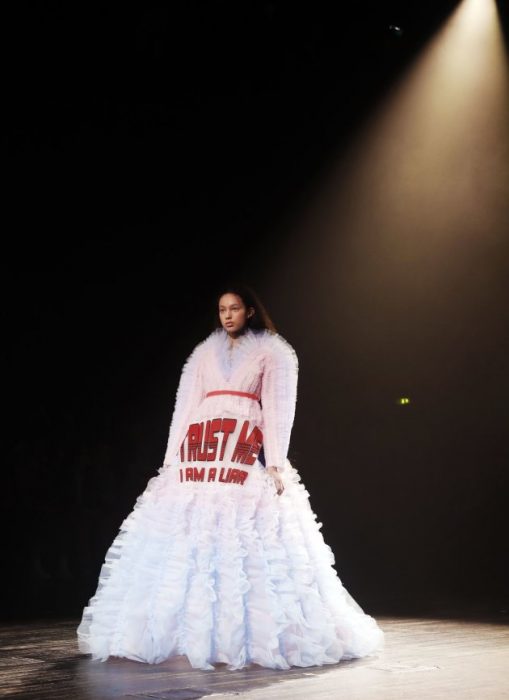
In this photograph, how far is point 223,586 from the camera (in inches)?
122

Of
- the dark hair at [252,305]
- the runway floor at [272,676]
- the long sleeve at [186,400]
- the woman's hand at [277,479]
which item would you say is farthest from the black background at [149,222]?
the dark hair at [252,305]

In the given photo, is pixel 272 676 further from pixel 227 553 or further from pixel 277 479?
pixel 277 479

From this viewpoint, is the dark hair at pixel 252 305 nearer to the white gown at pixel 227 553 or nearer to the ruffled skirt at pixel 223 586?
the white gown at pixel 227 553

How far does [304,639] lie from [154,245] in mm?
5422

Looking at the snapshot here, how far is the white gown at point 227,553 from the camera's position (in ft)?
10.1

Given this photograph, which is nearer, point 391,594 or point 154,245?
point 391,594

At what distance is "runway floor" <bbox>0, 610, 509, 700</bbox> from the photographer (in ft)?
8.70

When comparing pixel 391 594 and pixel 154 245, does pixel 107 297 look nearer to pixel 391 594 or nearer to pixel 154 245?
pixel 154 245

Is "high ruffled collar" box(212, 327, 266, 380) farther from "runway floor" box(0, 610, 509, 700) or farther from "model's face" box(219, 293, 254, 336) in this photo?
"runway floor" box(0, 610, 509, 700)

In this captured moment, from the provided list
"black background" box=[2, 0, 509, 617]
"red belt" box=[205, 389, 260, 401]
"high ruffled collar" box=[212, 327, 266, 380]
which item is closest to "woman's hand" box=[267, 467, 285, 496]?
"red belt" box=[205, 389, 260, 401]

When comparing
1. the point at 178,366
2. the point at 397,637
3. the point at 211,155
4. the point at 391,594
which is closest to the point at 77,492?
the point at 178,366

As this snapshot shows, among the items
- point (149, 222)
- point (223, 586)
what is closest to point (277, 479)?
point (223, 586)

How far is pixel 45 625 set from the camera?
14.0 feet

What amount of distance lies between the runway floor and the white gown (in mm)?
81
